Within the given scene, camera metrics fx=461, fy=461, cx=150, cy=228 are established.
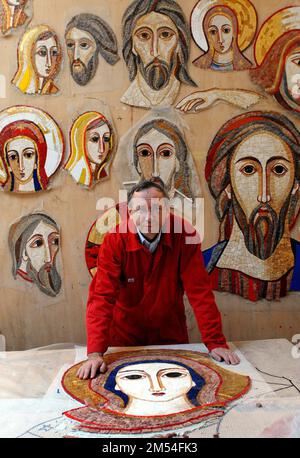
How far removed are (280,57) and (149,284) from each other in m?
1.65

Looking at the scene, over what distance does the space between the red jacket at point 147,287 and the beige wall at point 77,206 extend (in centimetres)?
75

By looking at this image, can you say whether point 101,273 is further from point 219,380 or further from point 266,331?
point 266,331

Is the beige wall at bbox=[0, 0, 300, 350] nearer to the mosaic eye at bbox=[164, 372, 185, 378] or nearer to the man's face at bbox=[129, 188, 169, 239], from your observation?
the man's face at bbox=[129, 188, 169, 239]

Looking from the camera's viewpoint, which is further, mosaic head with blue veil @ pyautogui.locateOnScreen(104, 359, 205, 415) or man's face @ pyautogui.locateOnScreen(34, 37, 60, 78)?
man's face @ pyautogui.locateOnScreen(34, 37, 60, 78)

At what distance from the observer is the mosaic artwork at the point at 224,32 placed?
2701mm

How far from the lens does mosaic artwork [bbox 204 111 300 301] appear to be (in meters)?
2.75

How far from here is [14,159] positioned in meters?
2.75

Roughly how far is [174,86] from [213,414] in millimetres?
1938

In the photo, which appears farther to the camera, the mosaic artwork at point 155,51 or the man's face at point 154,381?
the mosaic artwork at point 155,51

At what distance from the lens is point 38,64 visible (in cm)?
271

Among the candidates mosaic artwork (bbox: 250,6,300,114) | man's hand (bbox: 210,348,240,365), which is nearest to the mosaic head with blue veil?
man's hand (bbox: 210,348,240,365)

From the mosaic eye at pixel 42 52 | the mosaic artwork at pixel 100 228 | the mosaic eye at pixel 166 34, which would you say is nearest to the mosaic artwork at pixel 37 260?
the mosaic artwork at pixel 100 228

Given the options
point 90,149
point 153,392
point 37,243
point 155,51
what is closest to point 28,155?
point 90,149

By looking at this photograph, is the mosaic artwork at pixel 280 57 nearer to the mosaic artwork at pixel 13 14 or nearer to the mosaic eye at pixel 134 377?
the mosaic artwork at pixel 13 14
